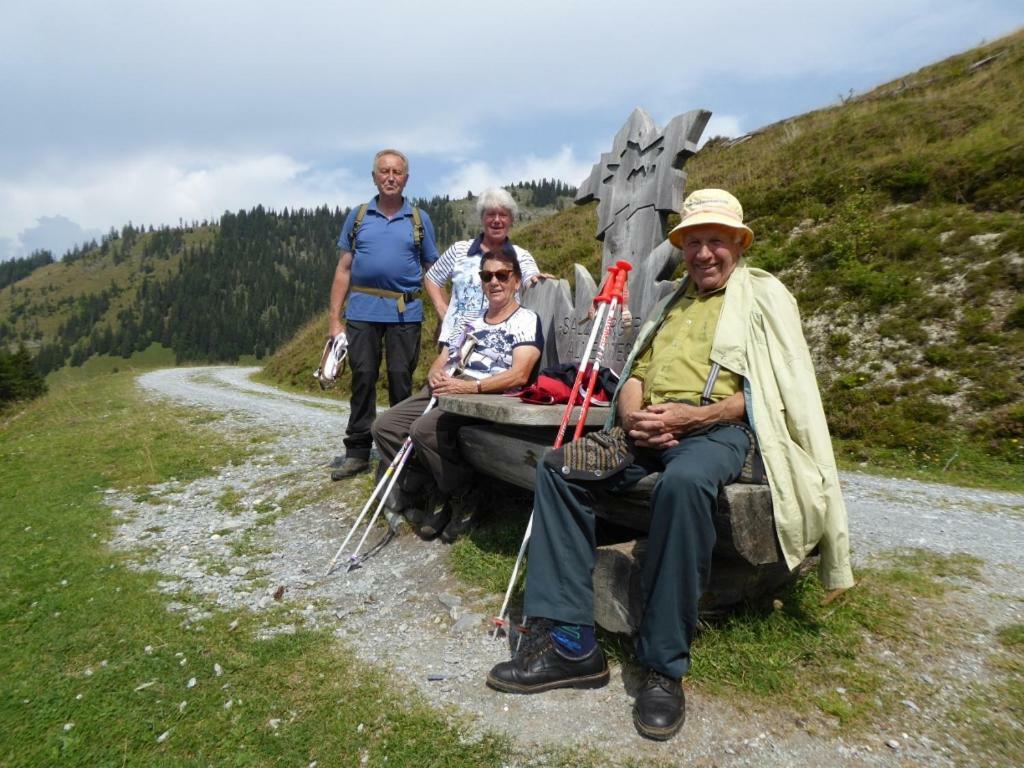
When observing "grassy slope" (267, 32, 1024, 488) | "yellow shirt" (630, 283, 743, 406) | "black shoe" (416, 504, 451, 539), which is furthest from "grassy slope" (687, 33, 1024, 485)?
"black shoe" (416, 504, 451, 539)

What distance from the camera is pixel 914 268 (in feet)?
34.2

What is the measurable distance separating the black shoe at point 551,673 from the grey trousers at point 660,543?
0.19 metres

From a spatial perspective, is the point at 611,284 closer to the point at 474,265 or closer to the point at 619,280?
the point at 619,280

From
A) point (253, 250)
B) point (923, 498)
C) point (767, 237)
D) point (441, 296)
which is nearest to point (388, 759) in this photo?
point (441, 296)

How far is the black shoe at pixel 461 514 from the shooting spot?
188 inches

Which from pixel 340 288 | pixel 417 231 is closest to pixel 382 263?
pixel 417 231

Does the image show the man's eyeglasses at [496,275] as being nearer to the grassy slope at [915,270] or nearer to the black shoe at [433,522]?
the black shoe at [433,522]

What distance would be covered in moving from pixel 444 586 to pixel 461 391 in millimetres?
1365

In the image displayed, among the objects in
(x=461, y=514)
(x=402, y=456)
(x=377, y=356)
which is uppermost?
(x=377, y=356)

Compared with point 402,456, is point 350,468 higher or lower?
lower

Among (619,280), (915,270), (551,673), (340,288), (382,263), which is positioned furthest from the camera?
(915,270)

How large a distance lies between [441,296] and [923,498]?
5.17 meters

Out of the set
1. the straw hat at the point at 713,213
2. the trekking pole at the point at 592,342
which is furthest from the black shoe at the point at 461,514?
the straw hat at the point at 713,213

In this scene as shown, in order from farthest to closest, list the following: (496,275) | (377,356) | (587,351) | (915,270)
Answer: (915,270)
(377,356)
(496,275)
(587,351)
